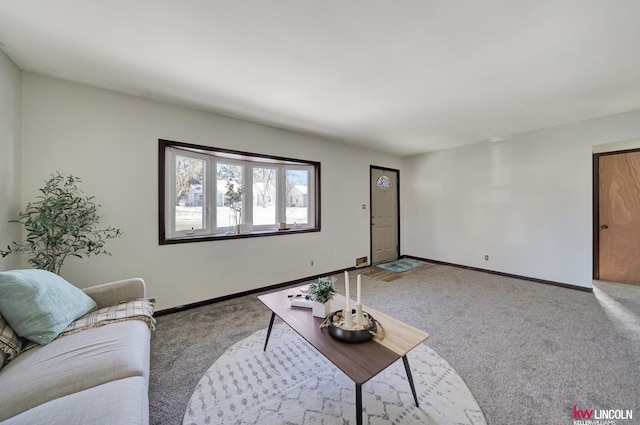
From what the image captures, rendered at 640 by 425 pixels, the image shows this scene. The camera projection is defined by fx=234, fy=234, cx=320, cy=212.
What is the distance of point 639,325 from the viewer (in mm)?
2330

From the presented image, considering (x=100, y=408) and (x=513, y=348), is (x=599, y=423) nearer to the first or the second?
(x=513, y=348)

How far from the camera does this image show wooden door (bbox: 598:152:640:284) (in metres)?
3.47

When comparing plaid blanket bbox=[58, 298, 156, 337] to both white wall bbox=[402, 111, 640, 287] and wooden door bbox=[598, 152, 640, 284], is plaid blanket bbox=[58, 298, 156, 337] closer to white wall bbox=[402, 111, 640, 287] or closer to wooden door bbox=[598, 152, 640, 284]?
white wall bbox=[402, 111, 640, 287]

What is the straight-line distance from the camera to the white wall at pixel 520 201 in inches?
128

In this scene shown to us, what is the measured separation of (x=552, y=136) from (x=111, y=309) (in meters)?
5.64

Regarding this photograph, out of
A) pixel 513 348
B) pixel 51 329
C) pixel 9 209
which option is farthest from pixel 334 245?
pixel 9 209

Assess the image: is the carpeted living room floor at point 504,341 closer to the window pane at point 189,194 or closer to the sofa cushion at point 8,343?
the sofa cushion at point 8,343

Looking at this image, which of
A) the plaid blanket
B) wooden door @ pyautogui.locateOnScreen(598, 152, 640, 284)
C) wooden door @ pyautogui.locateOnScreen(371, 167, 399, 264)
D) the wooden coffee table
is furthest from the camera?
wooden door @ pyautogui.locateOnScreen(371, 167, 399, 264)

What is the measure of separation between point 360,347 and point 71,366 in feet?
4.76

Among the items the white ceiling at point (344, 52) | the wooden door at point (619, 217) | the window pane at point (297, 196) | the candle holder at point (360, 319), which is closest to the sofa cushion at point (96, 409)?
the candle holder at point (360, 319)

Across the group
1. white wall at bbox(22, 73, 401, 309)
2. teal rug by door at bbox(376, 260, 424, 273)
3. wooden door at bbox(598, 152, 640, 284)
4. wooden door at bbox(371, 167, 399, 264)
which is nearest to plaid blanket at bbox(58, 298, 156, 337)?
white wall at bbox(22, 73, 401, 309)

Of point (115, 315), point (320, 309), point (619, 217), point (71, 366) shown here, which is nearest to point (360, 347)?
point (320, 309)

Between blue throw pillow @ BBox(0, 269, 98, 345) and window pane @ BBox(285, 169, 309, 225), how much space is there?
2665 mm

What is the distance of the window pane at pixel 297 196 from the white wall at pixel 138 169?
14.0 inches
